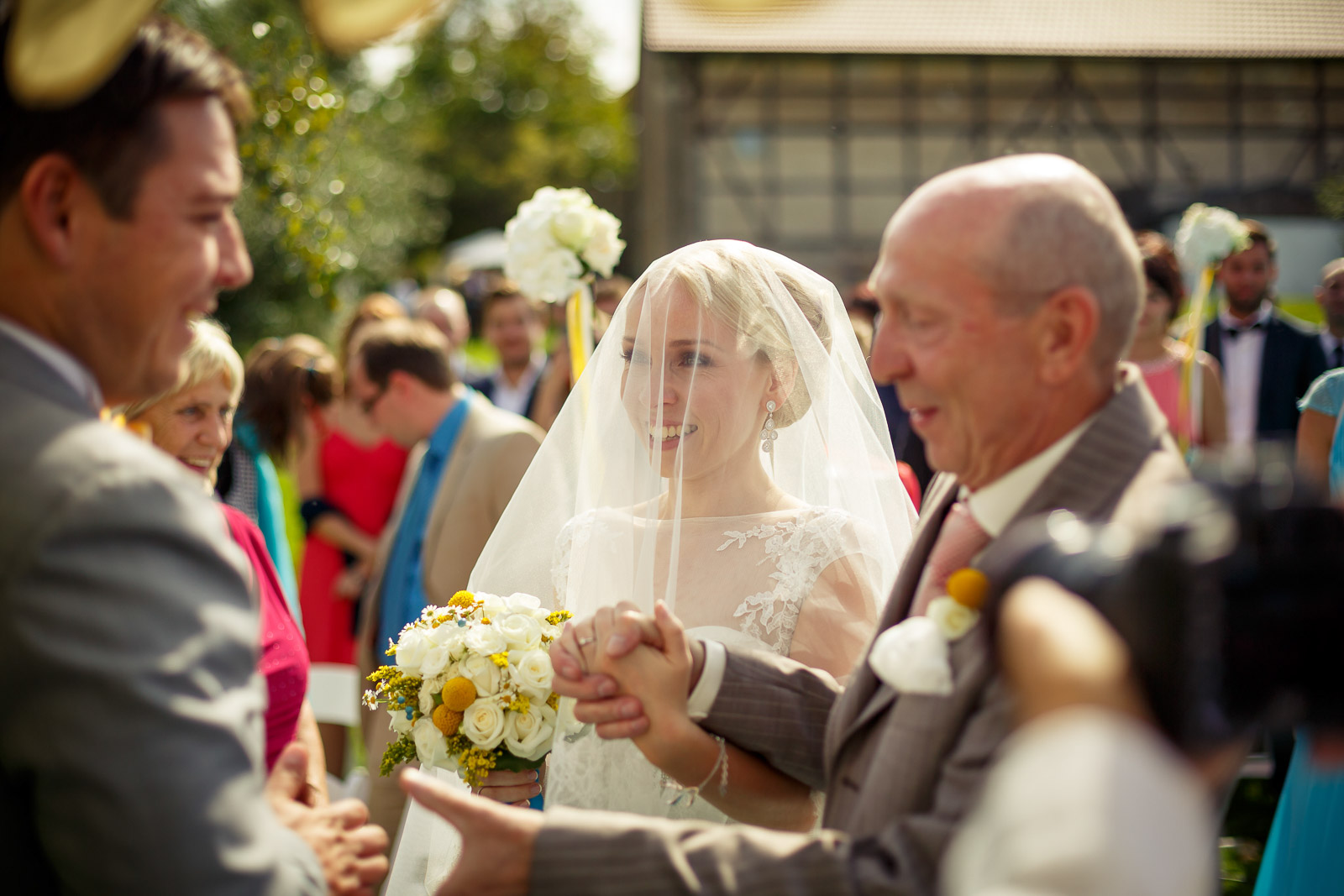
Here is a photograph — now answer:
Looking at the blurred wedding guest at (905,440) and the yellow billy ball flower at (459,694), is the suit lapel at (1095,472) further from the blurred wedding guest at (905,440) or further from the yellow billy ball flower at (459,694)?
the blurred wedding guest at (905,440)

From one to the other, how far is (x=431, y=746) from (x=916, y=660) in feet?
4.14

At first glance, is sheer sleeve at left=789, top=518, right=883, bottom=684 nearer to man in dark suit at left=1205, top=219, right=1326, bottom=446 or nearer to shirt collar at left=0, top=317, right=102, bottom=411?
shirt collar at left=0, top=317, right=102, bottom=411

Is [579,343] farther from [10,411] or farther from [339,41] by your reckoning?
[10,411]

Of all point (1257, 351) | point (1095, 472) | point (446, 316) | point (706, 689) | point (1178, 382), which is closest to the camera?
point (1095, 472)

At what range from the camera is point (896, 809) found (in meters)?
1.71

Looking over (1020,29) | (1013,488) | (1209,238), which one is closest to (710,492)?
(1013,488)

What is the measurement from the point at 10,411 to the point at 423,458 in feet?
12.3

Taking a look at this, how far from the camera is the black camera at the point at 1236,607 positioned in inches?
42.9

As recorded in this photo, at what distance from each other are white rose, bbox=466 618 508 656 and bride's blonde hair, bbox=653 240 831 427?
3.17 ft

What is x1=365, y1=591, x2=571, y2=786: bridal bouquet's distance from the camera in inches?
98.3

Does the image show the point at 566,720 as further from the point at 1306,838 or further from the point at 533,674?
the point at 1306,838

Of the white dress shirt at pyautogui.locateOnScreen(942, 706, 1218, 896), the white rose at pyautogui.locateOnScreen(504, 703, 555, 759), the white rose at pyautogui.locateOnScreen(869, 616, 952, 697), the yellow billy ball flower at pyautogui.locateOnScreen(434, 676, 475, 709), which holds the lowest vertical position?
the white rose at pyautogui.locateOnScreen(504, 703, 555, 759)

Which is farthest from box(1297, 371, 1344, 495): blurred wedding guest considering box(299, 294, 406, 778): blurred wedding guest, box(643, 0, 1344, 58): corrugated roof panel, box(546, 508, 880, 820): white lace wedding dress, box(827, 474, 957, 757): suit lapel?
box(643, 0, 1344, 58): corrugated roof panel

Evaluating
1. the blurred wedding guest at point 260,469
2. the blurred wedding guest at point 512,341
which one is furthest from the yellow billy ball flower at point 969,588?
the blurred wedding guest at point 512,341
